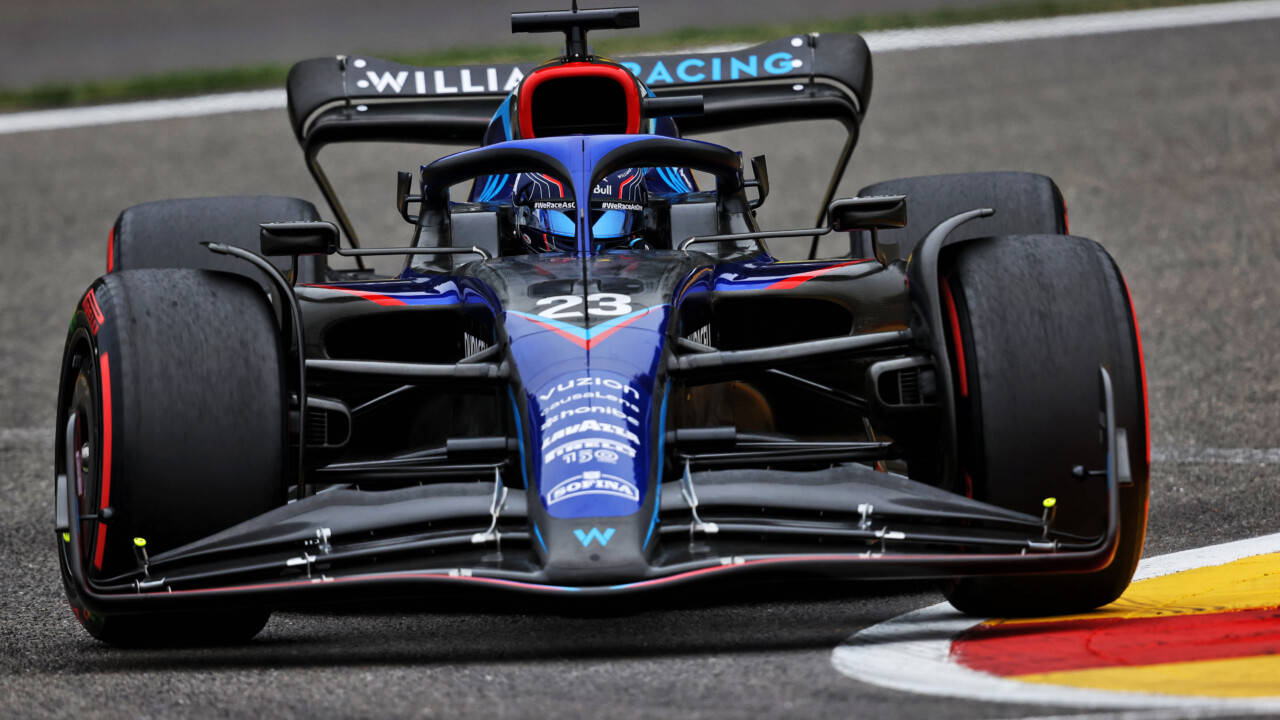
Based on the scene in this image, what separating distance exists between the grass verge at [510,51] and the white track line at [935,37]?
125 mm

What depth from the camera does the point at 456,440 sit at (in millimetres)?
4277

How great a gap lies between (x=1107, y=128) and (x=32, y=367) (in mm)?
8041

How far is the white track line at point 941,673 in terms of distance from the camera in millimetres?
3188

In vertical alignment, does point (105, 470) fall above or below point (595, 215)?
below

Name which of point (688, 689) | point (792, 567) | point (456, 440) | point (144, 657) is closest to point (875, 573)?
point (792, 567)

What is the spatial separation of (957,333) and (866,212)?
0.74 metres

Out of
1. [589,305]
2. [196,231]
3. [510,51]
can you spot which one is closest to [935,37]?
[510,51]

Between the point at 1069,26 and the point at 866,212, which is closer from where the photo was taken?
the point at 866,212

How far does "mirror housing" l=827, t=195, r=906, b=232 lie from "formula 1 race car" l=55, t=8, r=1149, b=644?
0.03 feet

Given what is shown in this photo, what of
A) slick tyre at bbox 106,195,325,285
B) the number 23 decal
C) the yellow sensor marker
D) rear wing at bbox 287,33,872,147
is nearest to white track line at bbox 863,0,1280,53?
rear wing at bbox 287,33,872,147

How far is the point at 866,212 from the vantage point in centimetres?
488

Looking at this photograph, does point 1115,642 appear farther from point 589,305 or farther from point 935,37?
point 935,37

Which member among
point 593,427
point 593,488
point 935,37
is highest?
point 935,37

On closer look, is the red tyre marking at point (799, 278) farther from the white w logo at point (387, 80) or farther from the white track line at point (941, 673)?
the white w logo at point (387, 80)
